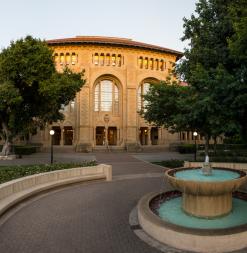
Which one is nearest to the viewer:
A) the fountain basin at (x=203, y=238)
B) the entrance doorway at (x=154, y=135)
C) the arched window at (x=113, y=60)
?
the fountain basin at (x=203, y=238)

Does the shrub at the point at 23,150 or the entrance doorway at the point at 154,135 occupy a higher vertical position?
the entrance doorway at the point at 154,135

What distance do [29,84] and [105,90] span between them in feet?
85.7

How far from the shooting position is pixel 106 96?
53156mm

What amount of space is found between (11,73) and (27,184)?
1848 cm

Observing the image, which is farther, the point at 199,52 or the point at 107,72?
the point at 107,72

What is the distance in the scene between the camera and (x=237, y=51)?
1405 cm

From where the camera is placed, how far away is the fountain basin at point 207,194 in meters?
7.90

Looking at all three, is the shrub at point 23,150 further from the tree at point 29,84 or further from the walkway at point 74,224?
the walkway at point 74,224

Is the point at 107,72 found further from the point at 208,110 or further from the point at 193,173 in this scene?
the point at 193,173

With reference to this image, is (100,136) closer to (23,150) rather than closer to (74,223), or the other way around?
(23,150)

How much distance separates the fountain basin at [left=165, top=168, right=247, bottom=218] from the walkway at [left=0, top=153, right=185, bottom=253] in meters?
2.00

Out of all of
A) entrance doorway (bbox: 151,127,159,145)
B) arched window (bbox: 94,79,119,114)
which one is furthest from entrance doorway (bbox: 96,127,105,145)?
entrance doorway (bbox: 151,127,159,145)

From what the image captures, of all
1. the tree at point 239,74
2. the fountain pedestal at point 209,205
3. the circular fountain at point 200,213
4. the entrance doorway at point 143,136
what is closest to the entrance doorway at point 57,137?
the entrance doorway at point 143,136

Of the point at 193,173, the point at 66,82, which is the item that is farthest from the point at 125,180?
the point at 66,82
